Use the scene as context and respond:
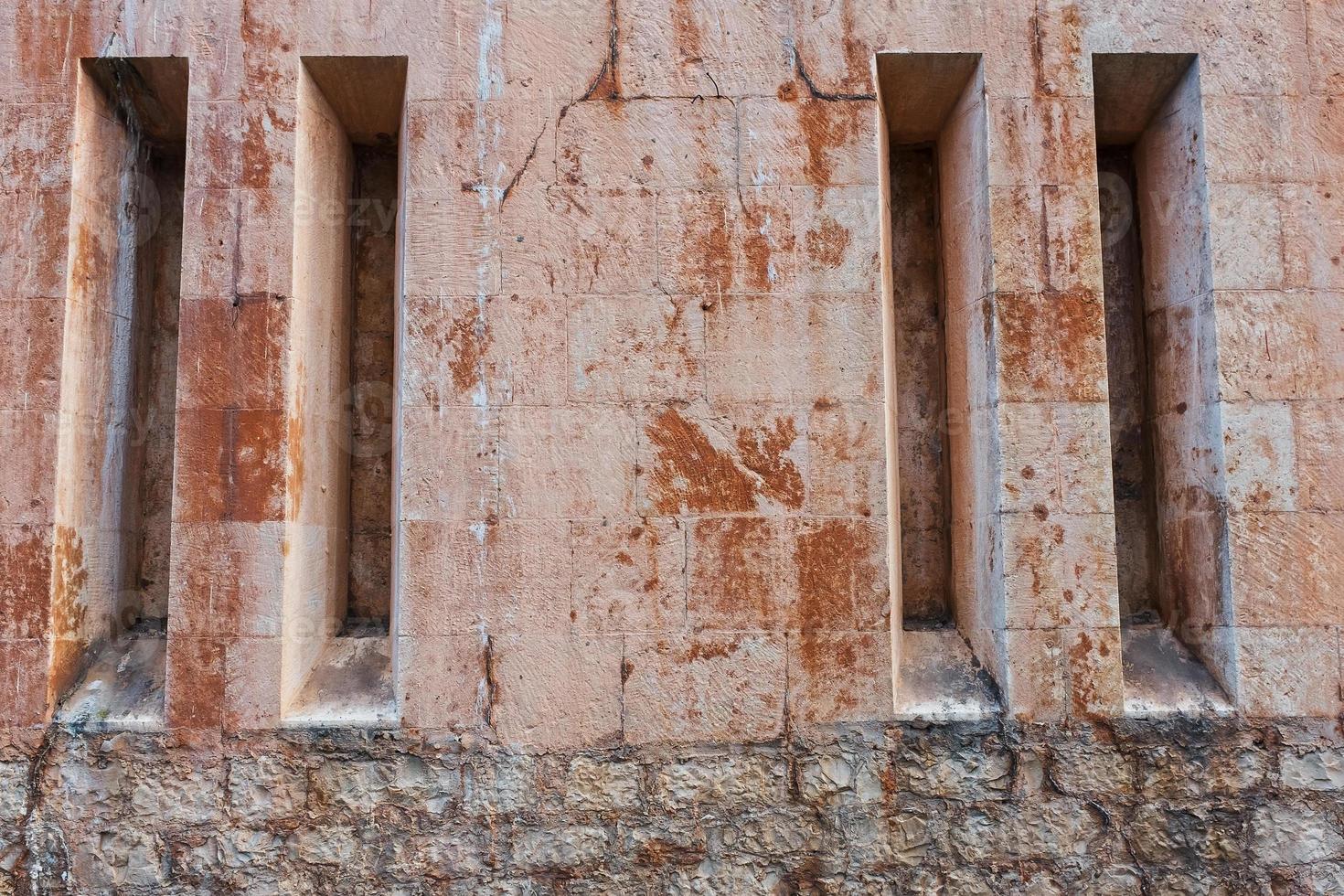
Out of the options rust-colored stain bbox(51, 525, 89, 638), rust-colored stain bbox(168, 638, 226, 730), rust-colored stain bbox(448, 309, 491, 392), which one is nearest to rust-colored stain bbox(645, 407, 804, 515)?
rust-colored stain bbox(448, 309, 491, 392)

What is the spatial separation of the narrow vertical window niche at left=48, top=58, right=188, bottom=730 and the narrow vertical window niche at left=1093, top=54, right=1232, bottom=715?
4.29 m

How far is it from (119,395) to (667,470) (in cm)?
257

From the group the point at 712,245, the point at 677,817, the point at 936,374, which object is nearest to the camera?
the point at 677,817

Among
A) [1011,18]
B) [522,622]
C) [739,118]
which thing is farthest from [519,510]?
[1011,18]

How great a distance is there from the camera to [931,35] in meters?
3.91

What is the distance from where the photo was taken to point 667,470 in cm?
372

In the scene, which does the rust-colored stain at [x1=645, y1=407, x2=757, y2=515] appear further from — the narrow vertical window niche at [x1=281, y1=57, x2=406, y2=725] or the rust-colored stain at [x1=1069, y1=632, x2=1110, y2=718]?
the rust-colored stain at [x1=1069, y1=632, x2=1110, y2=718]

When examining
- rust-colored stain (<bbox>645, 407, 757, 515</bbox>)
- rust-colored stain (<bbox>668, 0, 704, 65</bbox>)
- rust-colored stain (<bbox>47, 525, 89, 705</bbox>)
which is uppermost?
rust-colored stain (<bbox>668, 0, 704, 65</bbox>)

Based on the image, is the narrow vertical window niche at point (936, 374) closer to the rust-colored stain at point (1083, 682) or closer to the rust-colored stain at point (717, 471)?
the rust-colored stain at point (1083, 682)

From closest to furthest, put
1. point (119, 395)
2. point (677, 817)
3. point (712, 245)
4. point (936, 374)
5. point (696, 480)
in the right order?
point (677, 817) < point (696, 480) < point (712, 245) < point (119, 395) < point (936, 374)

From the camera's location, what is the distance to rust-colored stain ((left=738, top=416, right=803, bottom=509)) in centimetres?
373

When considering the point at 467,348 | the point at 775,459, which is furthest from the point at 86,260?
the point at 775,459

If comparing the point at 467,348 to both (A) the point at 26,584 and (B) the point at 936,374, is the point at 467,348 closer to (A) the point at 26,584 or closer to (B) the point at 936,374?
(A) the point at 26,584

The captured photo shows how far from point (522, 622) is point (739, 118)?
237 centimetres
